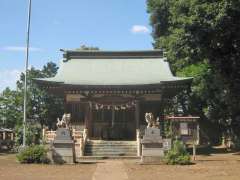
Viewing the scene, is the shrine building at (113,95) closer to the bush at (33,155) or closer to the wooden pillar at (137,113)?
the wooden pillar at (137,113)

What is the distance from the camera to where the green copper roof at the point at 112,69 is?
120 ft

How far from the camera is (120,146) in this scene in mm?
32875

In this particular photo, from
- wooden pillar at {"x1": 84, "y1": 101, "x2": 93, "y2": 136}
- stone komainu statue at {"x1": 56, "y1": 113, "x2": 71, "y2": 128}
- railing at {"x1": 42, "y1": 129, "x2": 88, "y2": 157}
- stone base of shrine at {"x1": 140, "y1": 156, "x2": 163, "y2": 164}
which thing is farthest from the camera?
wooden pillar at {"x1": 84, "y1": 101, "x2": 93, "y2": 136}

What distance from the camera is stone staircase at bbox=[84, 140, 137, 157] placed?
1240 inches

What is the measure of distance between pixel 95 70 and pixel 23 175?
2266 centimetres

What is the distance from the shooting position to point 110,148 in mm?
32500

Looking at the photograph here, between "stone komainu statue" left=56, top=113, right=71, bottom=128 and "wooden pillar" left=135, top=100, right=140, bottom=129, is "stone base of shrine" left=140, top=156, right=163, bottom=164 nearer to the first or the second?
"stone komainu statue" left=56, top=113, right=71, bottom=128

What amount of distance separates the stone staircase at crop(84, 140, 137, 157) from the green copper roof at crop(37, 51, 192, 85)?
485cm

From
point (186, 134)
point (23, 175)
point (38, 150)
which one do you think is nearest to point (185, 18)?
point (186, 134)

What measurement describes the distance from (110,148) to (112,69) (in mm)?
10219

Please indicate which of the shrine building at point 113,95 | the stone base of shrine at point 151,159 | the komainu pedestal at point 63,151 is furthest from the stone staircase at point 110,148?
the stone base of shrine at point 151,159

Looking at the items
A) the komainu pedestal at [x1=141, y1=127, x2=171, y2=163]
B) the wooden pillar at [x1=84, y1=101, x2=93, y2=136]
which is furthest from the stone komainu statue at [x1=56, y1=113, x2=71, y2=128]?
the wooden pillar at [x1=84, y1=101, x2=93, y2=136]

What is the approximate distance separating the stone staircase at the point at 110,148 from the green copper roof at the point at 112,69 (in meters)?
4.85

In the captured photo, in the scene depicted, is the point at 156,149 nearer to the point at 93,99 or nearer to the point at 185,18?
the point at 185,18
